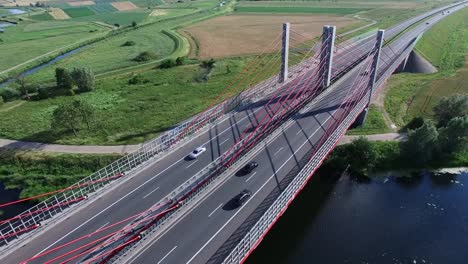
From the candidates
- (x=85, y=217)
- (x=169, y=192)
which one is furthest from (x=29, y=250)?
(x=169, y=192)

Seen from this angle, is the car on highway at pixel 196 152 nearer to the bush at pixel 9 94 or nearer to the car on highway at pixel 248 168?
the car on highway at pixel 248 168

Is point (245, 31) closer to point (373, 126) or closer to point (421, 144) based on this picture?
point (373, 126)

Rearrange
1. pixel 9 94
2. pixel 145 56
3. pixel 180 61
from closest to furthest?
pixel 9 94, pixel 180 61, pixel 145 56

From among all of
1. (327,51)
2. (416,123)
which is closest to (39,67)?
(327,51)

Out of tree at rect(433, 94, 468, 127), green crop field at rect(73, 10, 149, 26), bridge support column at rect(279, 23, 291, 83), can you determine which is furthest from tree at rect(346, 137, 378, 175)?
green crop field at rect(73, 10, 149, 26)

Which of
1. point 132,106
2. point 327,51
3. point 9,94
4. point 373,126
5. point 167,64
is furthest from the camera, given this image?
point 167,64

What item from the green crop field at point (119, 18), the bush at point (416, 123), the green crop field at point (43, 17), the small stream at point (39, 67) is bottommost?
the bush at point (416, 123)

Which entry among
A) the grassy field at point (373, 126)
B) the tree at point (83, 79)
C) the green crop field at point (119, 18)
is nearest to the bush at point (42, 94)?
the tree at point (83, 79)

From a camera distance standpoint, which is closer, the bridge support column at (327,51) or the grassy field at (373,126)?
Answer: the grassy field at (373,126)

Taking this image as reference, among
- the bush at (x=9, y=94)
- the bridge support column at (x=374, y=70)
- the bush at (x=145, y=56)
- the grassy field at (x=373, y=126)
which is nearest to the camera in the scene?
the bridge support column at (x=374, y=70)
